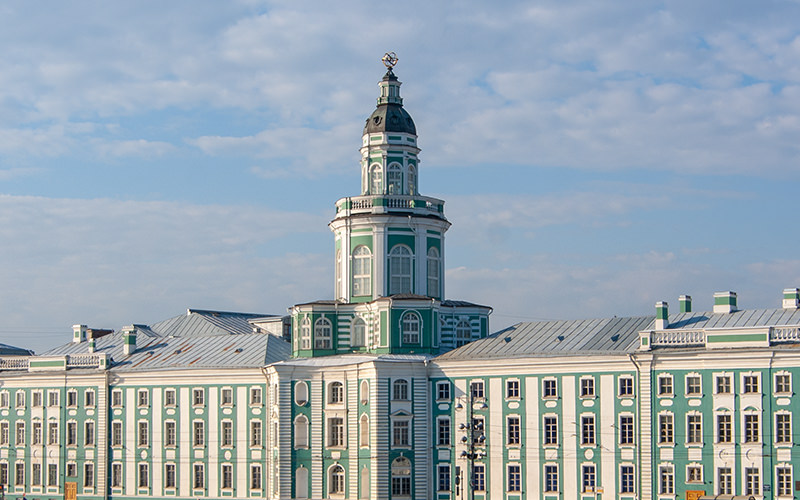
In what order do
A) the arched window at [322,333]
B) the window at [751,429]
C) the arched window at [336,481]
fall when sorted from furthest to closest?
the arched window at [322,333]
the arched window at [336,481]
the window at [751,429]

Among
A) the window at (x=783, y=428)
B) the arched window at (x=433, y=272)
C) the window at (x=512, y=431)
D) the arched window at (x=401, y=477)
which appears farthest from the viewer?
the arched window at (x=433, y=272)

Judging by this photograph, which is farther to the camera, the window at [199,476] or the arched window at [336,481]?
the window at [199,476]

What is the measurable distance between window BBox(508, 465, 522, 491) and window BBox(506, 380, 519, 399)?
173 inches

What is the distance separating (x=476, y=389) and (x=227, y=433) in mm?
20526

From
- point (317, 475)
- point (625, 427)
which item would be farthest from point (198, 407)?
point (625, 427)

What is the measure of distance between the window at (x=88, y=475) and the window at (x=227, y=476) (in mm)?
12889

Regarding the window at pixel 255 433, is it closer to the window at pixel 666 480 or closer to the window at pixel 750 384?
the window at pixel 666 480

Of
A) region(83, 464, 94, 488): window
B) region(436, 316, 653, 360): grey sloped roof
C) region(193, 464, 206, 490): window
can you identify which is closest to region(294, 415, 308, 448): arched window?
region(436, 316, 653, 360): grey sloped roof

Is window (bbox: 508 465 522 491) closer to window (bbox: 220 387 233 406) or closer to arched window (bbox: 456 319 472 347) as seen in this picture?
arched window (bbox: 456 319 472 347)

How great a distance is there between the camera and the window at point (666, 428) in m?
85.8

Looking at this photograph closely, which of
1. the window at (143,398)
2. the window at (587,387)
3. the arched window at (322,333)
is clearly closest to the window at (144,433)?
the window at (143,398)

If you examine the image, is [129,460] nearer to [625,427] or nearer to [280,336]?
[280,336]

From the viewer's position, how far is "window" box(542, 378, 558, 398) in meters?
91.5

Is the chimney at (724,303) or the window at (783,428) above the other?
the chimney at (724,303)
